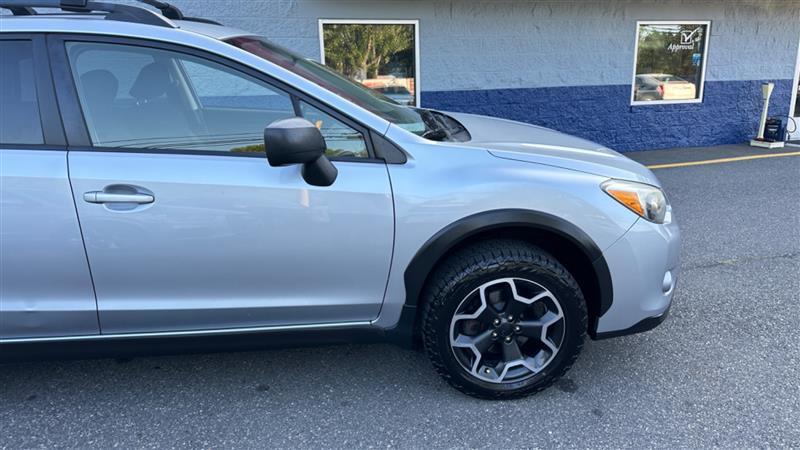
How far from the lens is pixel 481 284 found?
2396mm

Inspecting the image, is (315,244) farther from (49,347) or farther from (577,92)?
(577,92)

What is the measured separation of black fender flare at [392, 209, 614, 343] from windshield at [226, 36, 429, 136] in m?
0.51

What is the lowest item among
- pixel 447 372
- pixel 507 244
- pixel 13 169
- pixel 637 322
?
pixel 447 372

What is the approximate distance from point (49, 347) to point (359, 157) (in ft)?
5.06

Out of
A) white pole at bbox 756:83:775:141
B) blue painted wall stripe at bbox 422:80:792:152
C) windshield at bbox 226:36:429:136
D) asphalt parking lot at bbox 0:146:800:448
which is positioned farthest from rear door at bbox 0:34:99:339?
white pole at bbox 756:83:775:141

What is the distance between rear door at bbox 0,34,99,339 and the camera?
2.10 metres

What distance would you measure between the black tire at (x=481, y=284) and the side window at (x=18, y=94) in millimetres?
1765

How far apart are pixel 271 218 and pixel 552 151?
4.46 feet

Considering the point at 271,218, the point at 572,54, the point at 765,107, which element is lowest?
the point at 271,218

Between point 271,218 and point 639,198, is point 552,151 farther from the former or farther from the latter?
point 271,218

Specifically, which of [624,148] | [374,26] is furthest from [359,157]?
[624,148]

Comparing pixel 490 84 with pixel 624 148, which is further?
pixel 624 148

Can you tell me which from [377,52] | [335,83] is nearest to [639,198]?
[335,83]

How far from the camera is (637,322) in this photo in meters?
2.57
